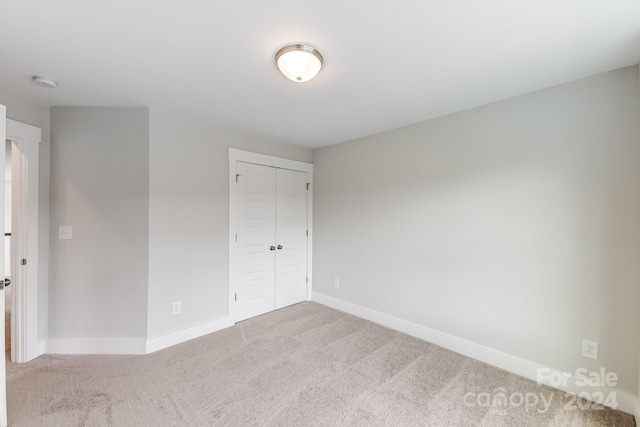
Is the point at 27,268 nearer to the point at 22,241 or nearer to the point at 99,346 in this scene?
the point at 22,241

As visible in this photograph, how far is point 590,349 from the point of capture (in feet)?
6.13

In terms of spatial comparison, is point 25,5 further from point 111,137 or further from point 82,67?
point 111,137

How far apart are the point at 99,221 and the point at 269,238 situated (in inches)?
69.6

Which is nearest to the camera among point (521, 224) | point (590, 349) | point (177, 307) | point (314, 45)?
point (314, 45)

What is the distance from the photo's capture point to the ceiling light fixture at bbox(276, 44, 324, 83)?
61.2 inches

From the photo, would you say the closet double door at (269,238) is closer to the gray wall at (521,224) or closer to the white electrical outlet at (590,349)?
the gray wall at (521,224)

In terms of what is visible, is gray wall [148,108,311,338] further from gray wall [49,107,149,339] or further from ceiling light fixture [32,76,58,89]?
ceiling light fixture [32,76,58,89]

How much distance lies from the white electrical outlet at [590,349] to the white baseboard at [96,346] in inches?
143

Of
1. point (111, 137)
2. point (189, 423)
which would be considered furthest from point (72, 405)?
point (111, 137)

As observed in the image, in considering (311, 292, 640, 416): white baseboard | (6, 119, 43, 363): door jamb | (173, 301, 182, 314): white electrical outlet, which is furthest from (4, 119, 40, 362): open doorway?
(311, 292, 640, 416): white baseboard

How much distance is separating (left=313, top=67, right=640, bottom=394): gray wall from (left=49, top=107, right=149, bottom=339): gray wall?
2.48m

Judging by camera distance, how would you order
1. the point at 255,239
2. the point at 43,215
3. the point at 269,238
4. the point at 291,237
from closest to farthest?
the point at 43,215 < the point at 255,239 < the point at 269,238 < the point at 291,237

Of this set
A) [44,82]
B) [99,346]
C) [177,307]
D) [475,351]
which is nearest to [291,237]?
[177,307]

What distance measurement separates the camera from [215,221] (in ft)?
9.64
